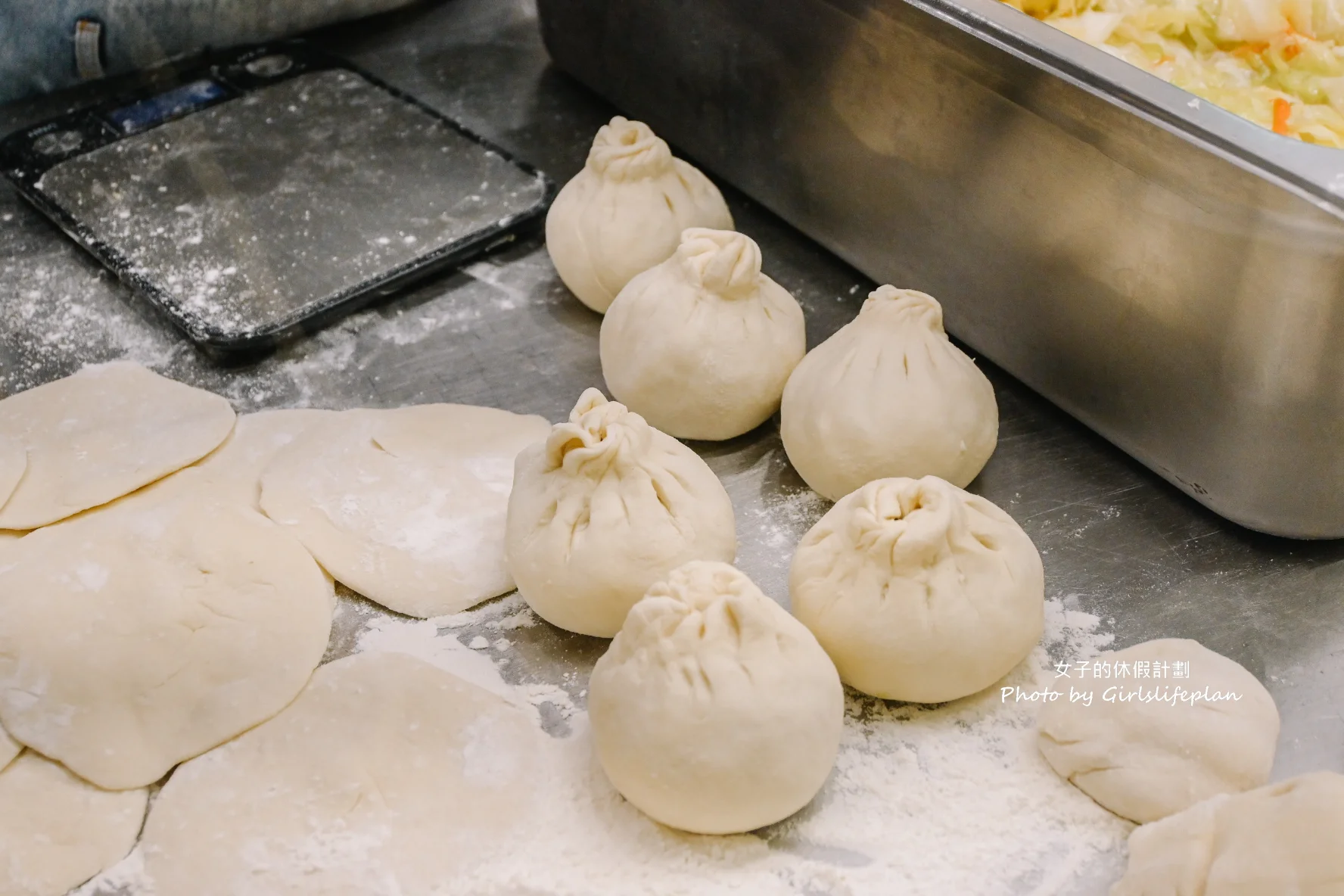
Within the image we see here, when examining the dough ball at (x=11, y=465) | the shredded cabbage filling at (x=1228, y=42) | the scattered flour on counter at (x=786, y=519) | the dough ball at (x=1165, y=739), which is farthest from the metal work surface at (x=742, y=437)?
the shredded cabbage filling at (x=1228, y=42)

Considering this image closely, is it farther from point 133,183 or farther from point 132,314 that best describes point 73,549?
point 133,183

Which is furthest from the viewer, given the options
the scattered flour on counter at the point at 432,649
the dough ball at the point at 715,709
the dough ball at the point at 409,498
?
the dough ball at the point at 409,498

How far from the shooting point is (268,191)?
241cm

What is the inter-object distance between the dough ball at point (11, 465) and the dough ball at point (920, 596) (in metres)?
1.20

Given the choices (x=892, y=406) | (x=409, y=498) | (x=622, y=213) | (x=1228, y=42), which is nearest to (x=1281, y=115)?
(x=1228, y=42)

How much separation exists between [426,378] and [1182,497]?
1254mm

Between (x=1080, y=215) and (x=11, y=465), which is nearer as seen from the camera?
(x=1080, y=215)

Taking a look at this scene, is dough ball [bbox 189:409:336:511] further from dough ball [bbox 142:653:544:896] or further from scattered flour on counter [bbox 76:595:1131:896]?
scattered flour on counter [bbox 76:595:1131:896]

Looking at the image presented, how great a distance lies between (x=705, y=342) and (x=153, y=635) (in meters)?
0.89

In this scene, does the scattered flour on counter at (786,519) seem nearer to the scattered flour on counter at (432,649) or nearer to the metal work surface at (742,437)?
the metal work surface at (742,437)

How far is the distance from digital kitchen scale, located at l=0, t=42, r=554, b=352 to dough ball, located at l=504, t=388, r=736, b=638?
2.42 feet

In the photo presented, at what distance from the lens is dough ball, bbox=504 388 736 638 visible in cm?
157

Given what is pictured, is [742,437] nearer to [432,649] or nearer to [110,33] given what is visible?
[432,649]

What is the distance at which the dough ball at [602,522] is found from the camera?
5.14 feet
